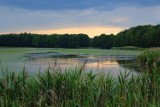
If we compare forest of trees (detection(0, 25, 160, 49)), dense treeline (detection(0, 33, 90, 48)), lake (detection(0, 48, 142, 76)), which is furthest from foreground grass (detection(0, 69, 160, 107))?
dense treeline (detection(0, 33, 90, 48))

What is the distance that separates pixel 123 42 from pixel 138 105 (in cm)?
6795

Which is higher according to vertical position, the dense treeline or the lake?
the dense treeline

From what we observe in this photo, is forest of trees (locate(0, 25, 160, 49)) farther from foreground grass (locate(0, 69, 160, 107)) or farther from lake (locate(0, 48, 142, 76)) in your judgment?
foreground grass (locate(0, 69, 160, 107))

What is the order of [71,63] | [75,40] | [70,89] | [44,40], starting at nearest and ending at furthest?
[70,89] → [71,63] → [75,40] → [44,40]

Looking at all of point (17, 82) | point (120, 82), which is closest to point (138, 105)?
point (120, 82)

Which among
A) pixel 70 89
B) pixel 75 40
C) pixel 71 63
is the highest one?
pixel 75 40

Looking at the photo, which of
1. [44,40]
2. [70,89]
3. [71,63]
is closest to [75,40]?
[44,40]

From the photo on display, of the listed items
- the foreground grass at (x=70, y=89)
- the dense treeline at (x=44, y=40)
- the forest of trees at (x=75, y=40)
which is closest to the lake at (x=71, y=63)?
the foreground grass at (x=70, y=89)

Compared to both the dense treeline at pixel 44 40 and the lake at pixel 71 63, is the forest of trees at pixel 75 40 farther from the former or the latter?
the lake at pixel 71 63

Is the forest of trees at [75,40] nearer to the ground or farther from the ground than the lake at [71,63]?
farther from the ground

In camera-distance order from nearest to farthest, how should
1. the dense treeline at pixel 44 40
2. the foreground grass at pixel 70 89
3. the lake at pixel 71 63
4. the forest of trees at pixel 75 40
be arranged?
the foreground grass at pixel 70 89 → the lake at pixel 71 63 → the forest of trees at pixel 75 40 → the dense treeline at pixel 44 40

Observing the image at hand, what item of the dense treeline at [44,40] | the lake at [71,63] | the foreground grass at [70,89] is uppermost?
the dense treeline at [44,40]

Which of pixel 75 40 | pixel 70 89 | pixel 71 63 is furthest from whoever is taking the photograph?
pixel 75 40

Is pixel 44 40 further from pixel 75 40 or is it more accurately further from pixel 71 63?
pixel 71 63
